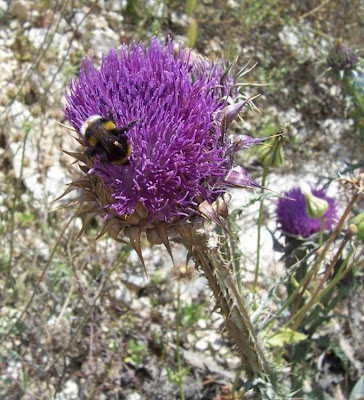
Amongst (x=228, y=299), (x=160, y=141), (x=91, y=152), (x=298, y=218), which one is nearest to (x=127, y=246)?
(x=298, y=218)

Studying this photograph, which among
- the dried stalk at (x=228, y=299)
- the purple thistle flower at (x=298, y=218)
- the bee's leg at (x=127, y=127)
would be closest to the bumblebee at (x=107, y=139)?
the bee's leg at (x=127, y=127)

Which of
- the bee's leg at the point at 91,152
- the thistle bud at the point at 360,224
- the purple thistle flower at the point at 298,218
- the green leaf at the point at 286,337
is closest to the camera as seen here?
the bee's leg at the point at 91,152

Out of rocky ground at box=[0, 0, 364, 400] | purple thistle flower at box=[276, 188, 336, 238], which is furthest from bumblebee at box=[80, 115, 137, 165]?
purple thistle flower at box=[276, 188, 336, 238]

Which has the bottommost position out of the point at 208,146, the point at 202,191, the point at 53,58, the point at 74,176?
the point at 202,191

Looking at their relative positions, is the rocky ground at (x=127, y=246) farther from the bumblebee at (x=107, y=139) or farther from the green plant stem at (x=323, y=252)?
the bumblebee at (x=107, y=139)

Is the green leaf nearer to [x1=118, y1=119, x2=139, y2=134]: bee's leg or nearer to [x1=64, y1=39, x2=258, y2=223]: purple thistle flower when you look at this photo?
[x1=64, y1=39, x2=258, y2=223]: purple thistle flower

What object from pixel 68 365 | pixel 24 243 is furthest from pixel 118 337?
pixel 24 243

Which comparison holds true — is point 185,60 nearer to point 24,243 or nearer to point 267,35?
point 24,243
